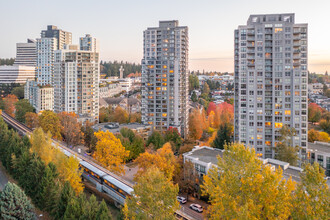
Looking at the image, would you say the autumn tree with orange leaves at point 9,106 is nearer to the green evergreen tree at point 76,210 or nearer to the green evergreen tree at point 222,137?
the green evergreen tree at point 222,137

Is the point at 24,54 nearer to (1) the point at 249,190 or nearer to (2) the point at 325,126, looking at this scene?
(2) the point at 325,126

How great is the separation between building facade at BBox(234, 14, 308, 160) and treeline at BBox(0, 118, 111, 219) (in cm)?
2933

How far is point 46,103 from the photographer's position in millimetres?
82938

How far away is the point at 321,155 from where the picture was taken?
40.0 meters

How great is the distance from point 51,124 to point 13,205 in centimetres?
3524

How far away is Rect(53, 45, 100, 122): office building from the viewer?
2773 inches

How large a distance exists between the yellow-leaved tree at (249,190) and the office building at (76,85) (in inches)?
2181

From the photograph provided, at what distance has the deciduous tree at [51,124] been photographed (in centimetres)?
5581

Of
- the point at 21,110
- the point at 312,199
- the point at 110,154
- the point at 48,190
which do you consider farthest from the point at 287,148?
the point at 21,110

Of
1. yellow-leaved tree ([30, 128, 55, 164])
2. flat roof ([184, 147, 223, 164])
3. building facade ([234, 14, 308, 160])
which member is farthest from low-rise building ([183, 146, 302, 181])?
yellow-leaved tree ([30, 128, 55, 164])

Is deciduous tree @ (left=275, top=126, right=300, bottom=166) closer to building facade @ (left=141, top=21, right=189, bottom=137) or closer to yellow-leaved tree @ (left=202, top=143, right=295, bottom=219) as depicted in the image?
yellow-leaved tree @ (left=202, top=143, right=295, bottom=219)

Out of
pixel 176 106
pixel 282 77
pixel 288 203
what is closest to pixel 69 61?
pixel 176 106

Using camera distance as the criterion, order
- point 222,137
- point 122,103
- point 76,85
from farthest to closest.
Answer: point 122,103, point 76,85, point 222,137

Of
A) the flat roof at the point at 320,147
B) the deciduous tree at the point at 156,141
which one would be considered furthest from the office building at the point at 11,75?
the flat roof at the point at 320,147
